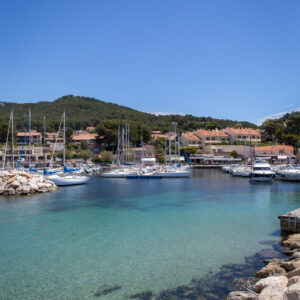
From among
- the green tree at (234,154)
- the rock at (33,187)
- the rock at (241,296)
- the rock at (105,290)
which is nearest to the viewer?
the rock at (241,296)

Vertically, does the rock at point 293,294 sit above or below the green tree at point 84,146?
below

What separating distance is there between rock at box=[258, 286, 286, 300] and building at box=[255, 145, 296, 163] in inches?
2926

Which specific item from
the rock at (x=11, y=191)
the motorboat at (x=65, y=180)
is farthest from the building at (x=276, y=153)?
the rock at (x=11, y=191)

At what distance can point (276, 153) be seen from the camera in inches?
3201

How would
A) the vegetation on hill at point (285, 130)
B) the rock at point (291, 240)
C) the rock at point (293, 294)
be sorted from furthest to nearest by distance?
the vegetation on hill at point (285, 130), the rock at point (291, 240), the rock at point (293, 294)

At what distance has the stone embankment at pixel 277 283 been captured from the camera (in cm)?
844

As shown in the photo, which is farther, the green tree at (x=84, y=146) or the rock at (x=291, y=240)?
the green tree at (x=84, y=146)

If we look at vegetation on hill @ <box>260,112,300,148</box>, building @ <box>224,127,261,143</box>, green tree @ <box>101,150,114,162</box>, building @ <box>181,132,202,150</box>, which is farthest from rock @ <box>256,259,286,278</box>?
building @ <box>224,127,261,143</box>

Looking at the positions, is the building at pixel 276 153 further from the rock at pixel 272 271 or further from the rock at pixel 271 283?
the rock at pixel 271 283

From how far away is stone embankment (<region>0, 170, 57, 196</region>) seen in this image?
3559cm

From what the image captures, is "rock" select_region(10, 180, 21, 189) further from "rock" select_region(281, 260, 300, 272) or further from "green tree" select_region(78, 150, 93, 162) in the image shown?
"green tree" select_region(78, 150, 93, 162)

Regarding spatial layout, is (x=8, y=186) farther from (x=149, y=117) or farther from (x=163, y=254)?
(x=149, y=117)

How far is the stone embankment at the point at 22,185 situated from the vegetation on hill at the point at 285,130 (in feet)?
221

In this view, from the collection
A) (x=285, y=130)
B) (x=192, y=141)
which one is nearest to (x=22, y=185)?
(x=192, y=141)
